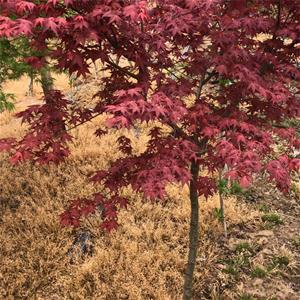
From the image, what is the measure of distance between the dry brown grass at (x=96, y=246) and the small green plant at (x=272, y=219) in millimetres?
322

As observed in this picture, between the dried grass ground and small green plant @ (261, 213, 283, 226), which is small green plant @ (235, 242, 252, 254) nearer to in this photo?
the dried grass ground

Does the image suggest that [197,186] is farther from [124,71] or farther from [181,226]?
[181,226]

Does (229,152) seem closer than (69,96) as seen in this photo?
Yes

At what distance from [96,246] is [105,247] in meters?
0.17

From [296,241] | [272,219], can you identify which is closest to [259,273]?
[296,241]

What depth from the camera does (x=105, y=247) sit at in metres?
7.54

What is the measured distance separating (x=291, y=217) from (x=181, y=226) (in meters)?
2.34

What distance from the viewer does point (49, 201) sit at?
8.88m

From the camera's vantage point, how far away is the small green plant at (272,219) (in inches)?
327

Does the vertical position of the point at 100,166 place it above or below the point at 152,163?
below

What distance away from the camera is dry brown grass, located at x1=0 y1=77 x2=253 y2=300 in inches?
270

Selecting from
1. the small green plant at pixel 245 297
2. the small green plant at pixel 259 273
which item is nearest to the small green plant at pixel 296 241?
the small green plant at pixel 259 273

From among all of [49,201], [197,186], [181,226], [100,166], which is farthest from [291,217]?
[49,201]

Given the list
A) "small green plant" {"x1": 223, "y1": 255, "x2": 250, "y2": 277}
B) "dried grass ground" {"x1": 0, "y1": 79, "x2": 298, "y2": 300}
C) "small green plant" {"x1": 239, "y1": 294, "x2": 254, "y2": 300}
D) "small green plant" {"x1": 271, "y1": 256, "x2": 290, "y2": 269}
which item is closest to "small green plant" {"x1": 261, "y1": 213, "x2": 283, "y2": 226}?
"dried grass ground" {"x1": 0, "y1": 79, "x2": 298, "y2": 300}
